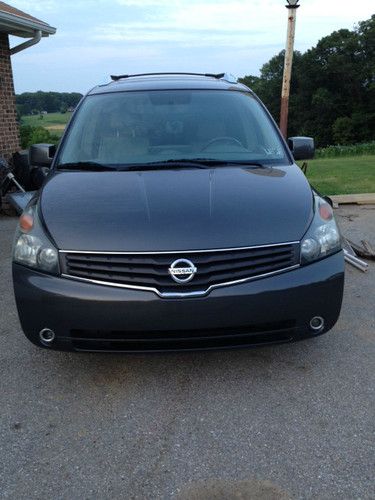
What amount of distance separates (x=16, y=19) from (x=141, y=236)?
777cm

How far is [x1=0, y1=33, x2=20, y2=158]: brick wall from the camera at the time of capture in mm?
9742

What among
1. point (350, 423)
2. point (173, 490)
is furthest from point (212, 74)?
point (173, 490)

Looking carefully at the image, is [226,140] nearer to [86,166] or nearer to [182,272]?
[86,166]

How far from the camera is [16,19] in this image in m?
9.12

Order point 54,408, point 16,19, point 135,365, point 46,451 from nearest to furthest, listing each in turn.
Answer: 1. point 46,451
2. point 54,408
3. point 135,365
4. point 16,19

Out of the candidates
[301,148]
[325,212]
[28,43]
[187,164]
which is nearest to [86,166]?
[187,164]

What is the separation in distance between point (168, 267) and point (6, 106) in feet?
27.2

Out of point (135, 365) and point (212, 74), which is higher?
point (212, 74)

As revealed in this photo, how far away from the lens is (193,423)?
9.19ft

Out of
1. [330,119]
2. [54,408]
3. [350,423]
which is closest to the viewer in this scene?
[350,423]

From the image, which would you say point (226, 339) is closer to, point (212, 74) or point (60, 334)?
point (60, 334)

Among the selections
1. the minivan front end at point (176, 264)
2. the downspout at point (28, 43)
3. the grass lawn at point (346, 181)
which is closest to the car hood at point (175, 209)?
the minivan front end at point (176, 264)

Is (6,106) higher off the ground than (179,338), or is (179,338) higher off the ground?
(6,106)

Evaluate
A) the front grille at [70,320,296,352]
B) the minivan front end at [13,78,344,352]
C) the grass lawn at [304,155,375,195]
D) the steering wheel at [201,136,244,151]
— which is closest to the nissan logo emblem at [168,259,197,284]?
the minivan front end at [13,78,344,352]
